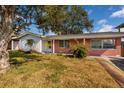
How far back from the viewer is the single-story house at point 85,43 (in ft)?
66.6

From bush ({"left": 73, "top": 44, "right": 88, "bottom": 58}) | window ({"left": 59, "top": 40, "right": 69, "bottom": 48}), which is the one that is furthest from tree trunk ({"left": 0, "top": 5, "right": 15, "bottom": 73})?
window ({"left": 59, "top": 40, "right": 69, "bottom": 48})

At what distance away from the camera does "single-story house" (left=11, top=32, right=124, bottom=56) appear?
20.3m

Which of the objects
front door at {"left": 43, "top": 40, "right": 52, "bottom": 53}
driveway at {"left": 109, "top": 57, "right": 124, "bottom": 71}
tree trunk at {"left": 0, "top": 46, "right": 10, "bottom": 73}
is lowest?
driveway at {"left": 109, "top": 57, "right": 124, "bottom": 71}

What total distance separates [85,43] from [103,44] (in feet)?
8.92

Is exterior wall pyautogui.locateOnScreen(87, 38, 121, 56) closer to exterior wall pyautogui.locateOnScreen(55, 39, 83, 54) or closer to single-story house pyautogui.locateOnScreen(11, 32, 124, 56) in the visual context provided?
single-story house pyautogui.locateOnScreen(11, 32, 124, 56)

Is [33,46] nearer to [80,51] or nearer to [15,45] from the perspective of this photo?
[15,45]

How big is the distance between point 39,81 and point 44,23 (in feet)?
21.9

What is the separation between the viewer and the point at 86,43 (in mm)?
22672

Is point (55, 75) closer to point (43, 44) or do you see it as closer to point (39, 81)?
point (39, 81)

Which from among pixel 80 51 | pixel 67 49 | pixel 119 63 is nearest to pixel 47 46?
pixel 67 49

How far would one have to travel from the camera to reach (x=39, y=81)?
25.6 feet

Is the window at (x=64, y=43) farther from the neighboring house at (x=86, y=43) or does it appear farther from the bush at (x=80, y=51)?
the bush at (x=80, y=51)

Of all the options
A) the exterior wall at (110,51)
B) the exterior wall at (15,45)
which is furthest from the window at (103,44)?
the exterior wall at (15,45)
